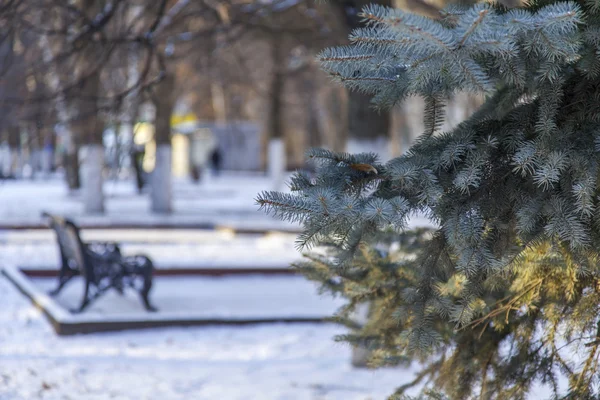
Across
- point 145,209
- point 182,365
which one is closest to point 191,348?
point 182,365

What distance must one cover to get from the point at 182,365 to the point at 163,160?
11.2 metres

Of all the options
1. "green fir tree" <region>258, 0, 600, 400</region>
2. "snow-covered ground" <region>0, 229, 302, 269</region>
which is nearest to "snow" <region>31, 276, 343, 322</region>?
"snow-covered ground" <region>0, 229, 302, 269</region>

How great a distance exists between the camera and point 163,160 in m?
16.8

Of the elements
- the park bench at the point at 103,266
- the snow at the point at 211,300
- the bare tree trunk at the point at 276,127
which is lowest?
the snow at the point at 211,300

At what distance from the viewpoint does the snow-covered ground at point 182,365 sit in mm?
5207

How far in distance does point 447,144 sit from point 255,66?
33967 mm

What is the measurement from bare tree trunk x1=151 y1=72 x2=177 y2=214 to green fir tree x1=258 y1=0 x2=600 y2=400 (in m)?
13.6

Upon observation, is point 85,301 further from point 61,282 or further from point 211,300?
point 211,300

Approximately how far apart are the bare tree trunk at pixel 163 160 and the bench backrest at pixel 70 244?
7.92 m

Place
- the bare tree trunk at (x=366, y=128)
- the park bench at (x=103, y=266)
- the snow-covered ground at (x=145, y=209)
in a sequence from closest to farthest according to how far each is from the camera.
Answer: the bare tree trunk at (x=366, y=128)
the park bench at (x=103, y=266)
the snow-covered ground at (x=145, y=209)

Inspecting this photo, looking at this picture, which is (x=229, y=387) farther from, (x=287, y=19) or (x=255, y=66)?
(x=255, y=66)

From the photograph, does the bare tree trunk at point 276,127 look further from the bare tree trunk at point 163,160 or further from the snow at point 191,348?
the snow at point 191,348

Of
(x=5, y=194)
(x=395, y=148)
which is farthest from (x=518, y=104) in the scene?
(x=5, y=194)

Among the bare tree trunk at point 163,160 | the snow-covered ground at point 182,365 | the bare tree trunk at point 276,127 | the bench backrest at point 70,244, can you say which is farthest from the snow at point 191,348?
the bare tree trunk at point 276,127
